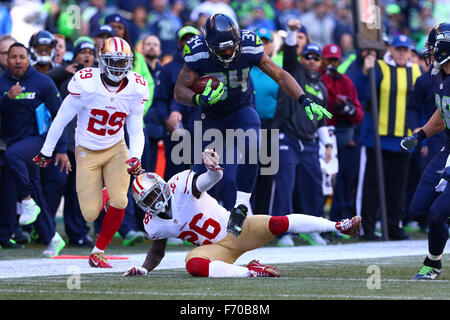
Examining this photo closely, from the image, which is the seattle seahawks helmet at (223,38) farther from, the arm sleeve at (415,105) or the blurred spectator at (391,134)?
the blurred spectator at (391,134)

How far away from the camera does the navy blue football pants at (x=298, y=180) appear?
10.8 meters

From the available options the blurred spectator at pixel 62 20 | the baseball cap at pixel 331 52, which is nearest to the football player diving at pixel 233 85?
the baseball cap at pixel 331 52

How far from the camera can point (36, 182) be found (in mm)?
9930

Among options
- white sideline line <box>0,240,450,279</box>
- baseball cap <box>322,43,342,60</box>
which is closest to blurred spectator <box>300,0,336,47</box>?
baseball cap <box>322,43,342,60</box>

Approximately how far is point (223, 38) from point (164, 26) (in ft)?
28.1

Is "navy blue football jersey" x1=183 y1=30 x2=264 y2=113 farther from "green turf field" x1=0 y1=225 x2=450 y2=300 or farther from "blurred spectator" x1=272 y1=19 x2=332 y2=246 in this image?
"blurred spectator" x1=272 y1=19 x2=332 y2=246

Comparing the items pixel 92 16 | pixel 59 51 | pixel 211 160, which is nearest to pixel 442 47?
pixel 211 160

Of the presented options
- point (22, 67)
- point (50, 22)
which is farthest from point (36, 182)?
point (50, 22)

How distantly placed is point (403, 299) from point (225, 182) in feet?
9.19

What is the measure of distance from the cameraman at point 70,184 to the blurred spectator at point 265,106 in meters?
1.79

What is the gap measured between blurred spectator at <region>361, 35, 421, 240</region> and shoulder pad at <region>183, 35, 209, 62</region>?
442 cm

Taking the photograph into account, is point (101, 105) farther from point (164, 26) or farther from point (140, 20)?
point (140, 20)

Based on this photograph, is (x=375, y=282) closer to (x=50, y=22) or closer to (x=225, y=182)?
(x=225, y=182)

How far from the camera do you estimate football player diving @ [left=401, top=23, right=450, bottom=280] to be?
6715 millimetres
